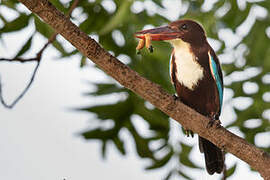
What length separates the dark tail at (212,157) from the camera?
2676mm

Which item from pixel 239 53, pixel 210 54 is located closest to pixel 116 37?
pixel 239 53

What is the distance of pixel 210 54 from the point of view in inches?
98.1

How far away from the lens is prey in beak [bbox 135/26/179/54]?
82.8 inches

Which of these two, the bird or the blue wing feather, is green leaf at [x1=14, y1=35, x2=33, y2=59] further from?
the blue wing feather

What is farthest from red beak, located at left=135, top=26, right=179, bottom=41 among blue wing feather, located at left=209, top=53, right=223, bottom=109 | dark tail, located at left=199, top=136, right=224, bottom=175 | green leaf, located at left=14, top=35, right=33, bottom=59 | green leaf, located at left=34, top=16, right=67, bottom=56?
green leaf, located at left=14, top=35, right=33, bottom=59

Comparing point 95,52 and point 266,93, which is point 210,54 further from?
point 266,93

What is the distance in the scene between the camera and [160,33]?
90.2 inches

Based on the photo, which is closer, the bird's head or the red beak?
the red beak

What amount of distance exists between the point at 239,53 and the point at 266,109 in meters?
0.41

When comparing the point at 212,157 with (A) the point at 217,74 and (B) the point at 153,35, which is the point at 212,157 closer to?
(A) the point at 217,74

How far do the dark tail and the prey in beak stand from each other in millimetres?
651

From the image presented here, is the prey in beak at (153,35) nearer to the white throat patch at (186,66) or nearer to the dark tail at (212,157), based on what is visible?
the white throat patch at (186,66)

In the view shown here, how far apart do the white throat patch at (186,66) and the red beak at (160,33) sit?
0.08 meters

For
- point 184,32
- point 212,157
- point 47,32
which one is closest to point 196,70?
point 184,32
